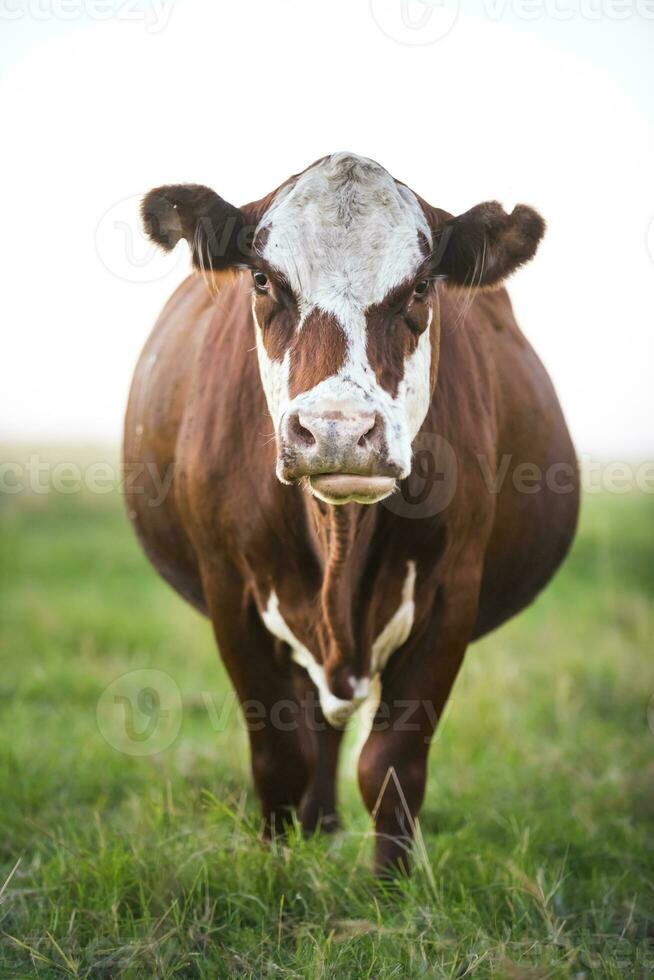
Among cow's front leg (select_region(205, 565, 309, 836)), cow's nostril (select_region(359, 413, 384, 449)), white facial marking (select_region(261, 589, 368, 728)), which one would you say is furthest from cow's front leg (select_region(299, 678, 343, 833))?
cow's nostril (select_region(359, 413, 384, 449))

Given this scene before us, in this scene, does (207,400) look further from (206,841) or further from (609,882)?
(609,882)

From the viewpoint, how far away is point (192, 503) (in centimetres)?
407

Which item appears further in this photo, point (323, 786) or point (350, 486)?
point (323, 786)

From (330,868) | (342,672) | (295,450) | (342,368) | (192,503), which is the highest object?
(342,368)

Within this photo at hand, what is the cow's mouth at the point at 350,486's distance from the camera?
9.74 feet

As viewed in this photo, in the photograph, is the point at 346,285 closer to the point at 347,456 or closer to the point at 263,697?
the point at 347,456

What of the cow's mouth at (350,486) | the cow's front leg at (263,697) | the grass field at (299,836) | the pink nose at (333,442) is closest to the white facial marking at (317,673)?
the cow's front leg at (263,697)

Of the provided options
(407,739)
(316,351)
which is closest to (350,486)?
(316,351)

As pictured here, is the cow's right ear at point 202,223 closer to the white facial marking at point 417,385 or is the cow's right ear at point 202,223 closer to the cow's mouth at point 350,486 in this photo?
the white facial marking at point 417,385

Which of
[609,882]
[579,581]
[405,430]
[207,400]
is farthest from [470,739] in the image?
[579,581]

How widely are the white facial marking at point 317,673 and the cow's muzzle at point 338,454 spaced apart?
99 centimetres

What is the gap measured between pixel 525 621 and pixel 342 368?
646 centimetres

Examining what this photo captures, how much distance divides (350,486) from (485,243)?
1131mm

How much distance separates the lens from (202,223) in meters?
3.68
